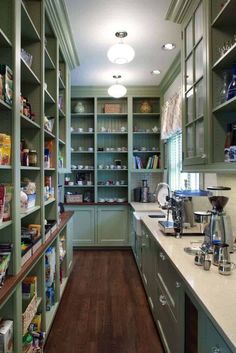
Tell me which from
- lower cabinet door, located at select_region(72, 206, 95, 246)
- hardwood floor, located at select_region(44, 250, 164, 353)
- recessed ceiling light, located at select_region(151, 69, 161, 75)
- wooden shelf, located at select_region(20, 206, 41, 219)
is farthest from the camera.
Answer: lower cabinet door, located at select_region(72, 206, 95, 246)

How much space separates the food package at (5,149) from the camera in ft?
4.98

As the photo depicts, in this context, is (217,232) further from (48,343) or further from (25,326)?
(48,343)

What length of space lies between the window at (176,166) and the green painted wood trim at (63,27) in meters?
1.76

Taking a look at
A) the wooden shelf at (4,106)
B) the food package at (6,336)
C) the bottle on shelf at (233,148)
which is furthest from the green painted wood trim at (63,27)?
the food package at (6,336)

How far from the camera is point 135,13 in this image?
107 inches

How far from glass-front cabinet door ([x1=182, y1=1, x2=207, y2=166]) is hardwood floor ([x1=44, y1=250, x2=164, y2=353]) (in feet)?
5.15

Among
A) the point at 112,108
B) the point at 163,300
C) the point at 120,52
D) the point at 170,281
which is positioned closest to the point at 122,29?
the point at 120,52

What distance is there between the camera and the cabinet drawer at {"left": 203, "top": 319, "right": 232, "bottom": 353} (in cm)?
100

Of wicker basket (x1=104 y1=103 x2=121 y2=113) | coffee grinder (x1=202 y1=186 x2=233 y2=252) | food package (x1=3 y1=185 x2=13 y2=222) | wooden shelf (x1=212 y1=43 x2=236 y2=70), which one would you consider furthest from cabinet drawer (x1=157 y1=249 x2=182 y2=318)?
wicker basket (x1=104 y1=103 x2=121 y2=113)

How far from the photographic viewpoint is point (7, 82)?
1571 millimetres

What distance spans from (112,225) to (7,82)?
3.82 metres

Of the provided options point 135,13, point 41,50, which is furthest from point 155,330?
point 135,13

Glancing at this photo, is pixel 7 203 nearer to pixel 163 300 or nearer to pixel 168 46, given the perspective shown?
pixel 163 300

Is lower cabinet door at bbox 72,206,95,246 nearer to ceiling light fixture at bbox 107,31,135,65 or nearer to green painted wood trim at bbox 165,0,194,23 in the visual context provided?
ceiling light fixture at bbox 107,31,135,65
